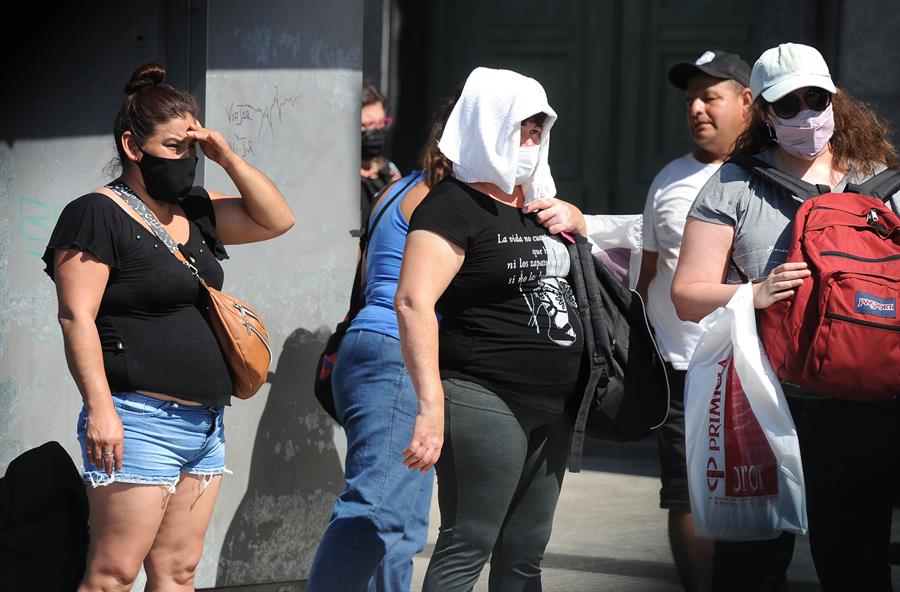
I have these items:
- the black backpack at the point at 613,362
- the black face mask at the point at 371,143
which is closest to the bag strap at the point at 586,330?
the black backpack at the point at 613,362

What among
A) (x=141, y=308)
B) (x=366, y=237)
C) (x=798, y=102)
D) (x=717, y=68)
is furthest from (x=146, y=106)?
(x=717, y=68)

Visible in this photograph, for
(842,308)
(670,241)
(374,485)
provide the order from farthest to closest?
1. (670,241)
2. (374,485)
3. (842,308)

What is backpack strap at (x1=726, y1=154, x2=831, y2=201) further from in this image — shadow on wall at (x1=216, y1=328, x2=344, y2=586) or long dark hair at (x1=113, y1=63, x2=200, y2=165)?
shadow on wall at (x1=216, y1=328, x2=344, y2=586)

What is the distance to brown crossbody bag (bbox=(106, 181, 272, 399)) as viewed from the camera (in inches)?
144

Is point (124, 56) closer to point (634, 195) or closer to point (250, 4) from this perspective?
point (250, 4)

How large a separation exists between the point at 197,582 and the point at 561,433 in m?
1.64

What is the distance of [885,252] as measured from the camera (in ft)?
11.3

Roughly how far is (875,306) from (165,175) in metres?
1.86

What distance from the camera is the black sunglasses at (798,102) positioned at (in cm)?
363

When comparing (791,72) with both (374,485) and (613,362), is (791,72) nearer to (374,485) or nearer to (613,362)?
(613,362)

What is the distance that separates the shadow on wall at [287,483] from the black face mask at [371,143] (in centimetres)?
183

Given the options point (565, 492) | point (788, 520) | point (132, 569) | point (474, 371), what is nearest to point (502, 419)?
point (474, 371)

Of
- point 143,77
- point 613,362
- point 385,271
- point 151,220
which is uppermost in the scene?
point 143,77

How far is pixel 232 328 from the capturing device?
3.68 meters
